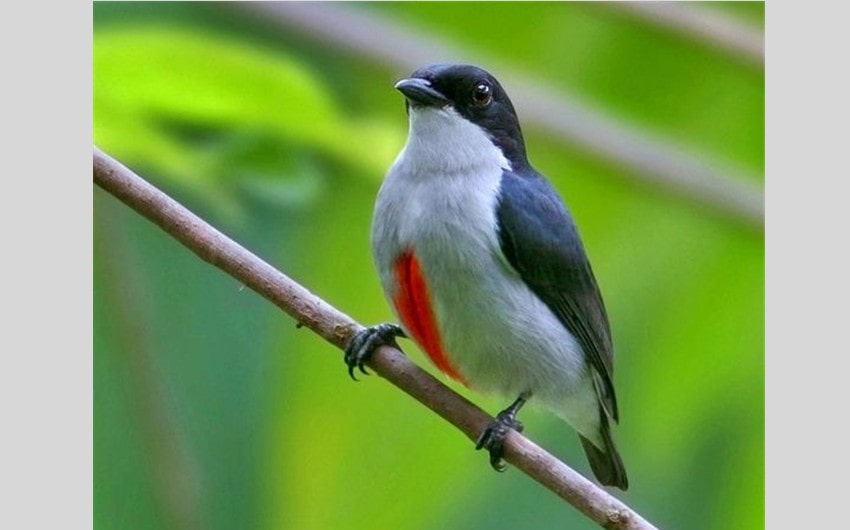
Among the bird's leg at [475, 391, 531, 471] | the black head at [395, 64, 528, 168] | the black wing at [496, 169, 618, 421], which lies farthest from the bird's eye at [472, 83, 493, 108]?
the bird's leg at [475, 391, 531, 471]

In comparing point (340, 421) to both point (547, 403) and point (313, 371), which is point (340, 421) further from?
point (547, 403)

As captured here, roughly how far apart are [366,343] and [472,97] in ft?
1.22

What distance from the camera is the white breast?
1961 millimetres

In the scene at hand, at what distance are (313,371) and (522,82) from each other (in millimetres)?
481

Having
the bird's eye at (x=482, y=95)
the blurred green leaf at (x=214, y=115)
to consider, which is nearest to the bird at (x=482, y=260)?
the bird's eye at (x=482, y=95)

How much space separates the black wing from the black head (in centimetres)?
6

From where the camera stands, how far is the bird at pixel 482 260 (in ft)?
6.44

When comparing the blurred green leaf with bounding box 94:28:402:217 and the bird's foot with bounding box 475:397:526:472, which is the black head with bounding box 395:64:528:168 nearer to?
the blurred green leaf with bounding box 94:28:402:217

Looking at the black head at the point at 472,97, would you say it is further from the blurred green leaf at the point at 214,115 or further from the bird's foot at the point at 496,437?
the bird's foot at the point at 496,437

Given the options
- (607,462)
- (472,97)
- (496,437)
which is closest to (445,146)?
(472,97)

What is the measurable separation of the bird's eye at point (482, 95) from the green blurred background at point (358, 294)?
0.23 feet

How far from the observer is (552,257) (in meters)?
2.03

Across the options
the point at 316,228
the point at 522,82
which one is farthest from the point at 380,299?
the point at 522,82

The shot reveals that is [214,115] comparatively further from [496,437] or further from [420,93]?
[496,437]
